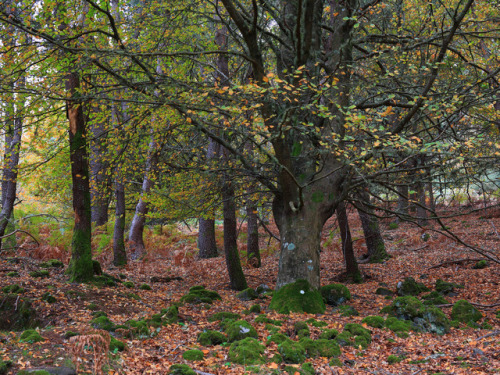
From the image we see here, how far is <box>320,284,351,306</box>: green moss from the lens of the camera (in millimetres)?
8164

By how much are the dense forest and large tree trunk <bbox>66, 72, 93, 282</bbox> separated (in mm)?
40

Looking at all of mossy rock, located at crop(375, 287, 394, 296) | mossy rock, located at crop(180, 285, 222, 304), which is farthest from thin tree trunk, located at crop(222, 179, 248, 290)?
mossy rock, located at crop(375, 287, 394, 296)

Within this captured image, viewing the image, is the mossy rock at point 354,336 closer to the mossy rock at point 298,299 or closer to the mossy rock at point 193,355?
the mossy rock at point 298,299

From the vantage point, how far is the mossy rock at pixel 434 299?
7.62 metres

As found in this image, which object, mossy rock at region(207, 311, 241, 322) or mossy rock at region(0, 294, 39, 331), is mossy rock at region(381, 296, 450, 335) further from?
mossy rock at region(0, 294, 39, 331)

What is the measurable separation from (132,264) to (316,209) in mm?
7642

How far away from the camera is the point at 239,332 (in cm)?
543

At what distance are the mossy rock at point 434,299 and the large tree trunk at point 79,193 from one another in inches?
276

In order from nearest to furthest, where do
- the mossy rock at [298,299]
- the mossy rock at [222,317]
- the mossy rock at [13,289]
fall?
the mossy rock at [222,317] < the mossy rock at [13,289] < the mossy rock at [298,299]

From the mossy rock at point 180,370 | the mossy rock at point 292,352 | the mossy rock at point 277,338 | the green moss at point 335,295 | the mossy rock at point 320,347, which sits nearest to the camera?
the mossy rock at point 180,370

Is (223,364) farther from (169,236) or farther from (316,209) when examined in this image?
(169,236)

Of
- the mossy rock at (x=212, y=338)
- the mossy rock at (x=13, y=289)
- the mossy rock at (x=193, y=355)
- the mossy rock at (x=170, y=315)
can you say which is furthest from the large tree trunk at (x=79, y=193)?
the mossy rock at (x=193, y=355)

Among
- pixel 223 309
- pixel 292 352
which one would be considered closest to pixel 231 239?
pixel 223 309

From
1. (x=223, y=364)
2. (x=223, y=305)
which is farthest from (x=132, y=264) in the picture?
(x=223, y=364)
